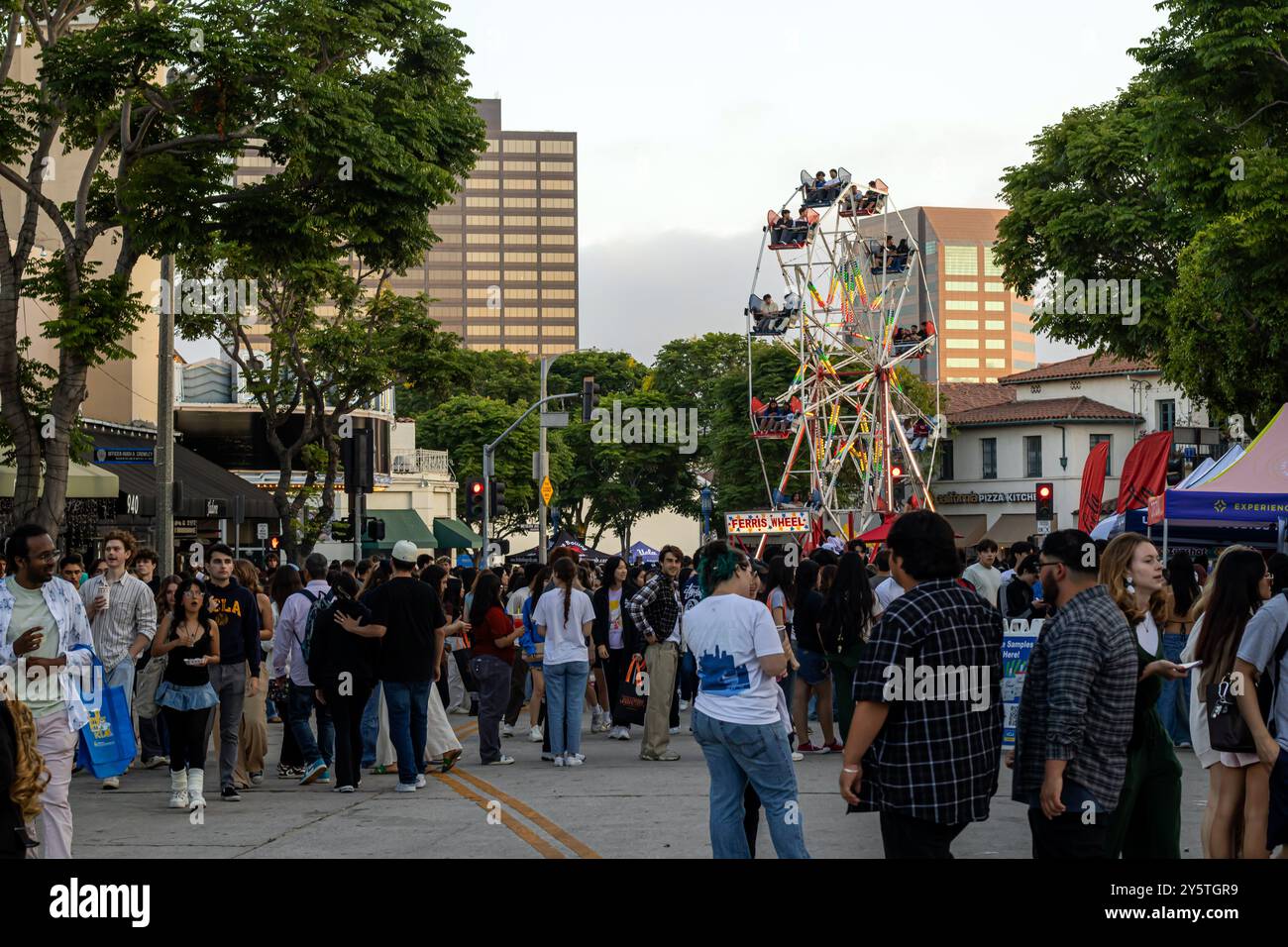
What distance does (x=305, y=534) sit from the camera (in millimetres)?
36375

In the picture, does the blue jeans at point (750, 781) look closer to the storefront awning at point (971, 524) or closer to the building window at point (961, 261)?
the storefront awning at point (971, 524)

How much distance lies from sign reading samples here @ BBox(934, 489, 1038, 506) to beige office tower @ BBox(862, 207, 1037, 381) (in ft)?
332

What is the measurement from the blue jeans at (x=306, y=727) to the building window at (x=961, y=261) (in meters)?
170

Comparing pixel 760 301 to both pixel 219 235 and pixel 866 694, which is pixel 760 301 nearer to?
pixel 219 235

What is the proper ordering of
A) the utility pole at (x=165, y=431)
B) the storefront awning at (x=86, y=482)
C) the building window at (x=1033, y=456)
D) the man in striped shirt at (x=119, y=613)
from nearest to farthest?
the man in striped shirt at (x=119, y=613), the utility pole at (x=165, y=431), the storefront awning at (x=86, y=482), the building window at (x=1033, y=456)

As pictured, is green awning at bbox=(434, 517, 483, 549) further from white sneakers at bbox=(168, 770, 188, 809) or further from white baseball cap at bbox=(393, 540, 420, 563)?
white sneakers at bbox=(168, 770, 188, 809)

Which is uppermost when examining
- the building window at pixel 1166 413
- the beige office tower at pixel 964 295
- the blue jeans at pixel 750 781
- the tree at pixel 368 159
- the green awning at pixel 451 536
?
the beige office tower at pixel 964 295

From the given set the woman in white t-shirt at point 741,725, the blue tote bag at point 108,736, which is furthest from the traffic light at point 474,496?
the woman in white t-shirt at point 741,725

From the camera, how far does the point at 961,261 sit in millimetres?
179875

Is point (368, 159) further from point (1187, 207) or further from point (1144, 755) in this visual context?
point (1144, 755)

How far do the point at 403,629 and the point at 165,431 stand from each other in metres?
10.5

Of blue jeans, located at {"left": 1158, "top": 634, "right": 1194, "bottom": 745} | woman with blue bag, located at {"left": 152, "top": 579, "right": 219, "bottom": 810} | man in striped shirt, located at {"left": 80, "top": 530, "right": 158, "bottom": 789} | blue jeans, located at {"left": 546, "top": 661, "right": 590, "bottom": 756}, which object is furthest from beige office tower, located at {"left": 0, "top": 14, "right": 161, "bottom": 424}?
blue jeans, located at {"left": 1158, "top": 634, "right": 1194, "bottom": 745}

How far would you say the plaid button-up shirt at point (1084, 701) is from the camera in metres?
5.86
